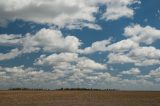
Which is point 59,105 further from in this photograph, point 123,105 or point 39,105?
point 123,105

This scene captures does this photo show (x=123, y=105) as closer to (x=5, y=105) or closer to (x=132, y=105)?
(x=132, y=105)

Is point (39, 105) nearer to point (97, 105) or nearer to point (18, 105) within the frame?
point (18, 105)

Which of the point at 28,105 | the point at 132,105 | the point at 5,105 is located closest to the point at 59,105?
the point at 28,105

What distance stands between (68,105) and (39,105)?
4.61 m

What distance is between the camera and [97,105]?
52344 millimetres

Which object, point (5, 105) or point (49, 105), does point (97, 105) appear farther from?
point (5, 105)

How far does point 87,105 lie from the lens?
52.2 meters

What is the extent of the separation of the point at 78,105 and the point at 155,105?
12.5m

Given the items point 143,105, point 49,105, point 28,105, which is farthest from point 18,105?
point 143,105

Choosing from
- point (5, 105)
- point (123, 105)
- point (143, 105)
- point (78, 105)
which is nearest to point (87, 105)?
point (78, 105)

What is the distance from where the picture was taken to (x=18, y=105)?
52.4 m

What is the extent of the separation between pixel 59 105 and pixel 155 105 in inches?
608

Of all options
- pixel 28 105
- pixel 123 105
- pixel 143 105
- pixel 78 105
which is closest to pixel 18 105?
pixel 28 105

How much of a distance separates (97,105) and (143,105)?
293 inches
